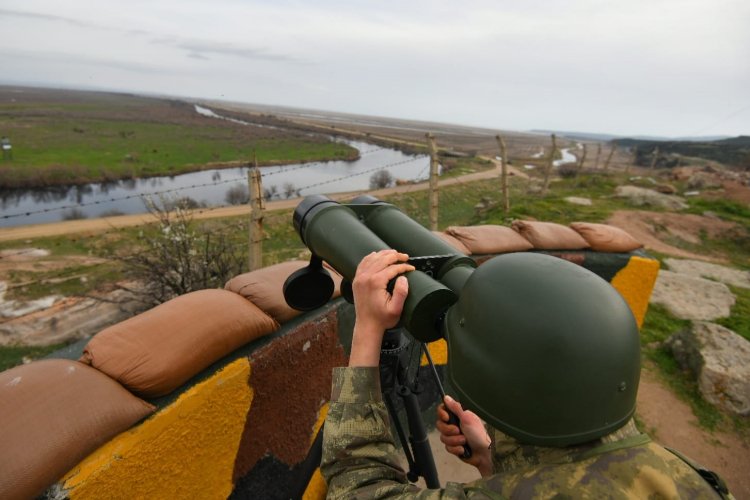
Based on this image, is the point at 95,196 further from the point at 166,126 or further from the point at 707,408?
the point at 166,126

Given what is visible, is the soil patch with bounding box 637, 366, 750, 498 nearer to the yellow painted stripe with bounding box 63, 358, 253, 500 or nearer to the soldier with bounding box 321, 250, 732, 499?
the soldier with bounding box 321, 250, 732, 499

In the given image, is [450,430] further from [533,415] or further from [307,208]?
[307,208]

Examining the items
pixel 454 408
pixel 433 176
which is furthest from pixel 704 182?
pixel 454 408

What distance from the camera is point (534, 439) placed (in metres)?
0.88

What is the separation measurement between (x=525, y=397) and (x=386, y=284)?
38 centimetres

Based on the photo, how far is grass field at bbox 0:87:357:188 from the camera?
81.9 ft

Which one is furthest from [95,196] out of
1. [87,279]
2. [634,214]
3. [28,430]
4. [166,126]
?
[166,126]

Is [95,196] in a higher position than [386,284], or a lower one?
lower

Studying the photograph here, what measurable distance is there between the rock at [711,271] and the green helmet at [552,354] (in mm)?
6686

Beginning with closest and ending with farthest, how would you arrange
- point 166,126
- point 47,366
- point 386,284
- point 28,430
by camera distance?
point 386,284 → point 28,430 → point 47,366 → point 166,126

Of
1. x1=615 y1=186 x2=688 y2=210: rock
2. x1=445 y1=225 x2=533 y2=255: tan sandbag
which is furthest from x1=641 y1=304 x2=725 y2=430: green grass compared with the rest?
x1=615 y1=186 x2=688 y2=210: rock

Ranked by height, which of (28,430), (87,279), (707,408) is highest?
(28,430)

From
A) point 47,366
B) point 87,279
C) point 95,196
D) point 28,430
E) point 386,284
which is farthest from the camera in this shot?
point 95,196

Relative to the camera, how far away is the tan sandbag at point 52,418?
1.09 m
